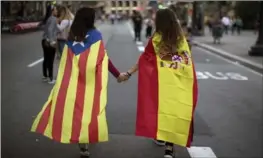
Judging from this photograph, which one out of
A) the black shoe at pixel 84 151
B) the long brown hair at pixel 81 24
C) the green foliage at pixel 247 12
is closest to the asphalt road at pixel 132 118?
the black shoe at pixel 84 151

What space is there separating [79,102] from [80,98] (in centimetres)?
4

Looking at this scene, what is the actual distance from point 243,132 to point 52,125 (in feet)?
10.9

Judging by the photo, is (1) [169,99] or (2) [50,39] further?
(2) [50,39]

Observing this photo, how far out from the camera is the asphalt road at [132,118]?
5.96m

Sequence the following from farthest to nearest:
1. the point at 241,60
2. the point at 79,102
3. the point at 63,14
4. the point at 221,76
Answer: the point at 241,60, the point at 221,76, the point at 63,14, the point at 79,102

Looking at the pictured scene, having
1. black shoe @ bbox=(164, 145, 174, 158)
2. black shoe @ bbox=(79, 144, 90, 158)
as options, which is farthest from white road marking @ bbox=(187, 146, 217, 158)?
black shoe @ bbox=(79, 144, 90, 158)

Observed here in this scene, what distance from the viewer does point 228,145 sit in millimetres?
6465

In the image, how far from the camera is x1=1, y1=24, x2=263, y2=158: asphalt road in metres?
5.96

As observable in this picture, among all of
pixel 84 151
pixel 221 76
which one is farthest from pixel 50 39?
pixel 84 151

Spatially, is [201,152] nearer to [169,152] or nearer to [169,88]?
[169,152]

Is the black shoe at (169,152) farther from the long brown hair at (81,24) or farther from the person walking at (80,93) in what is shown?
the long brown hair at (81,24)

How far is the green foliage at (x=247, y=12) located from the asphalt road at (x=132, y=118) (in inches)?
1310

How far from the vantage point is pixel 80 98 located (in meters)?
5.07

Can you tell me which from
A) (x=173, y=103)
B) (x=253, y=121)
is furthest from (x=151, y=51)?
(x=253, y=121)
